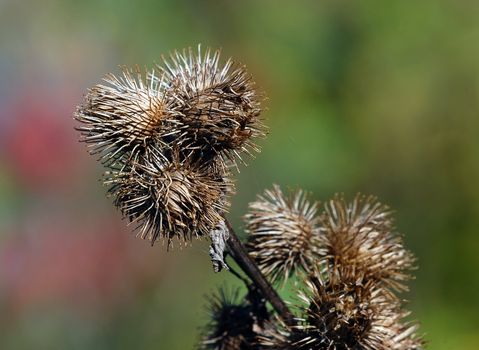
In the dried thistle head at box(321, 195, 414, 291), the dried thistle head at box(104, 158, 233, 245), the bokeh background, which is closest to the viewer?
the dried thistle head at box(104, 158, 233, 245)

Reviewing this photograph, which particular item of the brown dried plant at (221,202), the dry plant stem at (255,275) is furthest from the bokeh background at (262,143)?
the dry plant stem at (255,275)

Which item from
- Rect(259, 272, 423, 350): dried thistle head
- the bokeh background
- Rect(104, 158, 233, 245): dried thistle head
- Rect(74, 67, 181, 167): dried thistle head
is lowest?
Rect(259, 272, 423, 350): dried thistle head

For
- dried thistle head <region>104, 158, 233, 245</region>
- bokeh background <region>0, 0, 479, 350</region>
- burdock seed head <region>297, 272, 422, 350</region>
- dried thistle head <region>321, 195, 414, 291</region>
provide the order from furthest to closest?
bokeh background <region>0, 0, 479, 350</region> < dried thistle head <region>321, 195, 414, 291</region> < burdock seed head <region>297, 272, 422, 350</region> < dried thistle head <region>104, 158, 233, 245</region>

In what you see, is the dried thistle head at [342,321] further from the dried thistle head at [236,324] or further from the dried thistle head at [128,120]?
the dried thistle head at [128,120]

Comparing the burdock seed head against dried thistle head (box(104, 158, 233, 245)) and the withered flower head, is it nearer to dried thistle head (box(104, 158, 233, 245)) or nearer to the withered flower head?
the withered flower head

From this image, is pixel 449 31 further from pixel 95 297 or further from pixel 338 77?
pixel 95 297

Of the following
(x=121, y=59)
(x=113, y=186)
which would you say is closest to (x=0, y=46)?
(x=121, y=59)

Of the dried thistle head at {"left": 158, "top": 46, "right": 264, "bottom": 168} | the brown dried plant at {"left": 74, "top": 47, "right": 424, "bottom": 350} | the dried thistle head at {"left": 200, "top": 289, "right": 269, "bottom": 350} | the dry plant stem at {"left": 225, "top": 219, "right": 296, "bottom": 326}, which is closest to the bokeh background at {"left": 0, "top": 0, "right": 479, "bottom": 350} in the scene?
the dried thistle head at {"left": 200, "top": 289, "right": 269, "bottom": 350}
